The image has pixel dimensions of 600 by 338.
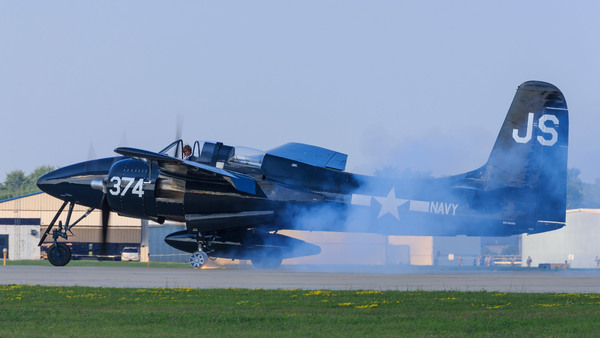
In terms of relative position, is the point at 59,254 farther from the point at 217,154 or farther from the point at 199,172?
the point at 217,154

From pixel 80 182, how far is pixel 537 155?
18615 millimetres

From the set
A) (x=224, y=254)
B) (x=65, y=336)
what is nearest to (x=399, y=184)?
(x=224, y=254)

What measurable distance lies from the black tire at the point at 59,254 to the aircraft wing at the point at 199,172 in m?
6.30

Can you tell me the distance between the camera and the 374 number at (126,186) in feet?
98.6

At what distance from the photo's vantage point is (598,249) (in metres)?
63.4

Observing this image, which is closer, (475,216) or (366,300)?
(366,300)

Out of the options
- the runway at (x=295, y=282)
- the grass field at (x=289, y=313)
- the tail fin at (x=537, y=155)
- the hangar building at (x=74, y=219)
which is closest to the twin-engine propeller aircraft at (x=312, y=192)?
the tail fin at (x=537, y=155)

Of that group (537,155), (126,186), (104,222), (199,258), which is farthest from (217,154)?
(537,155)

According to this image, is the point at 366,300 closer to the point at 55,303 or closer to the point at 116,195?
the point at 55,303

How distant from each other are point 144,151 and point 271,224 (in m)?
6.04

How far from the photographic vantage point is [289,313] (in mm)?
15375

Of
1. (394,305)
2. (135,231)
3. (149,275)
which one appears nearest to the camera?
(394,305)

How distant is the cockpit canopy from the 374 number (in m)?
1.67

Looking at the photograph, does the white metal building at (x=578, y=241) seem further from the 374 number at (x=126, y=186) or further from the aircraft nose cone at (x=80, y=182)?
the aircraft nose cone at (x=80, y=182)
